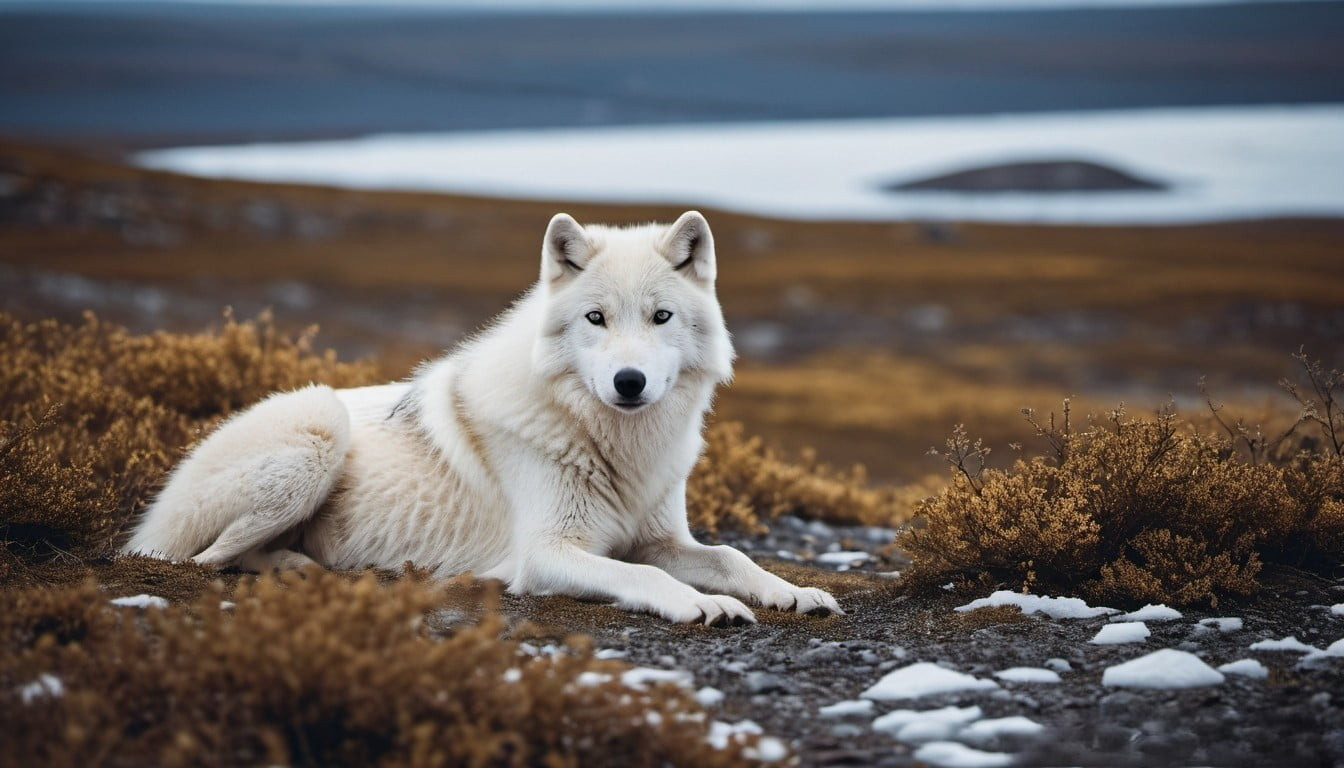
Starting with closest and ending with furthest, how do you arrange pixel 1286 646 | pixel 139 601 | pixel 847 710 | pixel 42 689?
pixel 42 689 < pixel 847 710 < pixel 1286 646 < pixel 139 601

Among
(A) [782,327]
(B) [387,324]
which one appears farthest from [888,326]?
(B) [387,324]

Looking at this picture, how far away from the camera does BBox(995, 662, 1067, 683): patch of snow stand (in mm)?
4445

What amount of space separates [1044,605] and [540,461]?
2732 millimetres

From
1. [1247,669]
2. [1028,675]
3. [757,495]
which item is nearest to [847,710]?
[1028,675]

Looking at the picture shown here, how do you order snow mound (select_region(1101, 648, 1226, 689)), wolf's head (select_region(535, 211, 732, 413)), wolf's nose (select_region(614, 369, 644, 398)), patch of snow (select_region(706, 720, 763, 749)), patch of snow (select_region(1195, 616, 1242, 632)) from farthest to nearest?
wolf's head (select_region(535, 211, 732, 413)) < wolf's nose (select_region(614, 369, 644, 398)) < patch of snow (select_region(1195, 616, 1242, 632)) < snow mound (select_region(1101, 648, 1226, 689)) < patch of snow (select_region(706, 720, 763, 749))

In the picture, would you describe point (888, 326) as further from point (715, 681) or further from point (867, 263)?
point (715, 681)

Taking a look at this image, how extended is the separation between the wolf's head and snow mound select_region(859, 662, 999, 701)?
5.74ft

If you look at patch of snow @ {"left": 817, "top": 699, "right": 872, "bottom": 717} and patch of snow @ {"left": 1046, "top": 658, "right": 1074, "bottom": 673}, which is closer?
patch of snow @ {"left": 817, "top": 699, "right": 872, "bottom": 717}

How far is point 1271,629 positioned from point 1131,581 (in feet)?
2.15

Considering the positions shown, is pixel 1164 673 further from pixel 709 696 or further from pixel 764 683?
pixel 709 696

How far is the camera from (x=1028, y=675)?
14.7 feet

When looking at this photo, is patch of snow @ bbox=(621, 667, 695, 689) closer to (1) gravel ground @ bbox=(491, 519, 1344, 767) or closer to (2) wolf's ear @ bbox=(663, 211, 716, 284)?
(1) gravel ground @ bbox=(491, 519, 1344, 767)

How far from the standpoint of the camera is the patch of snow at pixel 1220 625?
200 inches

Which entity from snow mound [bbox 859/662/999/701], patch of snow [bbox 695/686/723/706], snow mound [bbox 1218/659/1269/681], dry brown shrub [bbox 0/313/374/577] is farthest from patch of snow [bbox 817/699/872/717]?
dry brown shrub [bbox 0/313/374/577]
